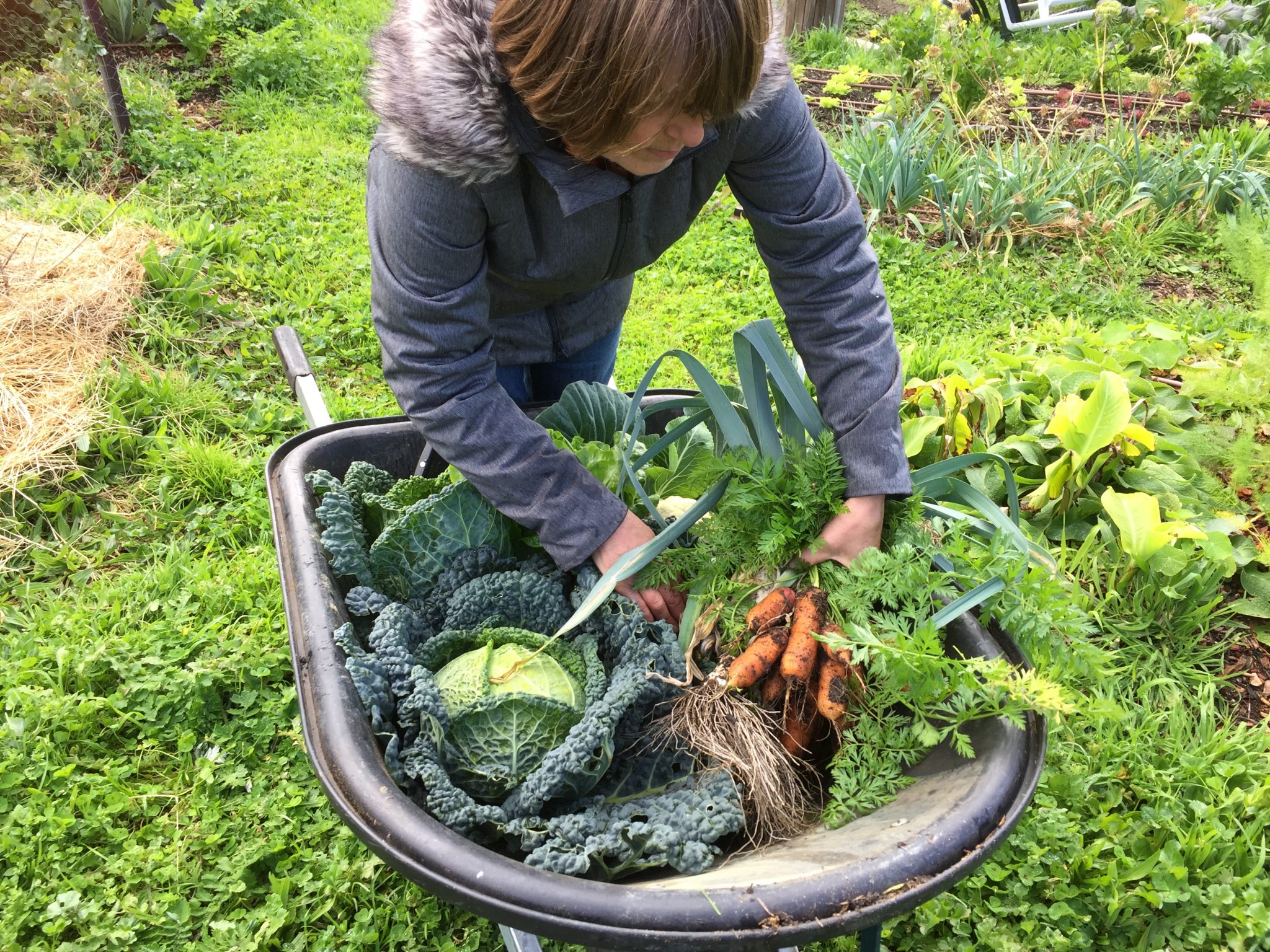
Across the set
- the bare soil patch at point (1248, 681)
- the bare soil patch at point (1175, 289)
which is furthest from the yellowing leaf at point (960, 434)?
the bare soil patch at point (1175, 289)

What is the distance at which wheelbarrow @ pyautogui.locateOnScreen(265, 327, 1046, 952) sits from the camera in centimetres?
93

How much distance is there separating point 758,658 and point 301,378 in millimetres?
1579

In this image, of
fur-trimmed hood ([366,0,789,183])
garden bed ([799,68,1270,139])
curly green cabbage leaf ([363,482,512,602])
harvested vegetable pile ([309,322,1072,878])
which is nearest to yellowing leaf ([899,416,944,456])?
harvested vegetable pile ([309,322,1072,878])

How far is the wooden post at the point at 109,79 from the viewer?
381 centimetres

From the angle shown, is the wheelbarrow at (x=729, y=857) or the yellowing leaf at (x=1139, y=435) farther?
the yellowing leaf at (x=1139, y=435)

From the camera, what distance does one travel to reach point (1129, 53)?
17.2 feet

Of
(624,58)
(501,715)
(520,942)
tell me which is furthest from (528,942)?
(624,58)

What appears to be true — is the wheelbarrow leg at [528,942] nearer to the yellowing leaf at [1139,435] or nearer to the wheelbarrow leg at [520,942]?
the wheelbarrow leg at [520,942]

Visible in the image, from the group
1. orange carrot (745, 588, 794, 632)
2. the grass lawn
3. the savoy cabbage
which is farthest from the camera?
the grass lawn

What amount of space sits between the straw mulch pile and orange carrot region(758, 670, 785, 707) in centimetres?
237

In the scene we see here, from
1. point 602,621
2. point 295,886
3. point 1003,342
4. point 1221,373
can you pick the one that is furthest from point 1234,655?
point 295,886

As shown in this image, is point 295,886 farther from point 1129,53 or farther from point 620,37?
point 1129,53

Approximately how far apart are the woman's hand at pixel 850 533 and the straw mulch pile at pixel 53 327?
2419mm

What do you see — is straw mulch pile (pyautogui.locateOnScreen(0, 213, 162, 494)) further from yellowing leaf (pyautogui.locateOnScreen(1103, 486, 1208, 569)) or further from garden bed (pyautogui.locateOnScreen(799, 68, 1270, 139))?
garden bed (pyautogui.locateOnScreen(799, 68, 1270, 139))
